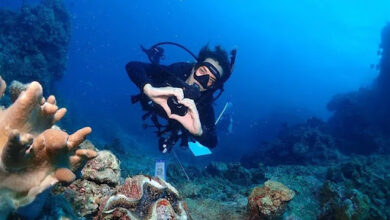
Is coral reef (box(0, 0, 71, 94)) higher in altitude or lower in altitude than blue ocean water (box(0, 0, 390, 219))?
lower

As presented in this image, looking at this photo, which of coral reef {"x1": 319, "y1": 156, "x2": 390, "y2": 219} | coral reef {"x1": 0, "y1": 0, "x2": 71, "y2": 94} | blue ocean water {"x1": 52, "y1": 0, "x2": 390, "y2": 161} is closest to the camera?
coral reef {"x1": 319, "y1": 156, "x2": 390, "y2": 219}

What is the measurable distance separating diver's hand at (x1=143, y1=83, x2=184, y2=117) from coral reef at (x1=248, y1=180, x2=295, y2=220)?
69.7 inches

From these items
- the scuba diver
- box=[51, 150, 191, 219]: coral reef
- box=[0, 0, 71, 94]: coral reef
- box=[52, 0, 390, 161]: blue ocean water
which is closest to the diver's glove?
the scuba diver

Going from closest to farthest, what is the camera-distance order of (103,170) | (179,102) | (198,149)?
1. (103,170)
2. (179,102)
3. (198,149)

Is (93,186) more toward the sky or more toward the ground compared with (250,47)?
more toward the ground

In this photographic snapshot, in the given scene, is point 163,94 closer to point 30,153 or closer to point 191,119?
point 191,119

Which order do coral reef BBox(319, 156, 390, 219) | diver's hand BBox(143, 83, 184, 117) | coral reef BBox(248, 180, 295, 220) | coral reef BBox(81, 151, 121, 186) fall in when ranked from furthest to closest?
coral reef BBox(319, 156, 390, 219) < coral reef BBox(248, 180, 295, 220) < diver's hand BBox(143, 83, 184, 117) < coral reef BBox(81, 151, 121, 186)

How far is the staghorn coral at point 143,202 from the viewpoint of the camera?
2412 mm

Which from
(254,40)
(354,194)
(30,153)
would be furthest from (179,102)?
(254,40)

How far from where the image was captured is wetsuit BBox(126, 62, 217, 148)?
13.1ft

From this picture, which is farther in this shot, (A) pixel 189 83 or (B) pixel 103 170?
(A) pixel 189 83

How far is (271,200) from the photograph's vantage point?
3.80m

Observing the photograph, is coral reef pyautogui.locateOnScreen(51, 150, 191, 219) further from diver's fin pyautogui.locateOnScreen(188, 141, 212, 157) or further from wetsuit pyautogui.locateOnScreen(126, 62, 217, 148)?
diver's fin pyautogui.locateOnScreen(188, 141, 212, 157)

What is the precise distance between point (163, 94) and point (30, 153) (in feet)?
5.88
